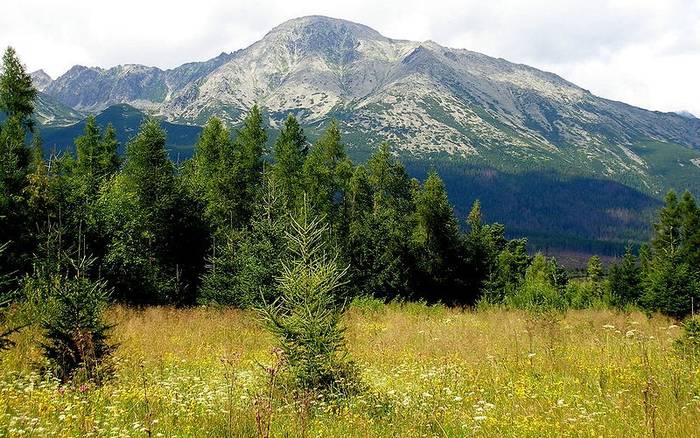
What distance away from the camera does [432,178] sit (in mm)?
43219

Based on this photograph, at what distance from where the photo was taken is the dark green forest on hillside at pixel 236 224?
76.3ft

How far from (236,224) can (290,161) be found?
7.62 meters

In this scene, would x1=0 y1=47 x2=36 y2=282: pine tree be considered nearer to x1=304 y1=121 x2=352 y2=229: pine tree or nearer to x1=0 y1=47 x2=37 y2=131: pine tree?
x1=0 y1=47 x2=37 y2=131: pine tree

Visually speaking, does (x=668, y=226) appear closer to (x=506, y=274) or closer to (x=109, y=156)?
(x=506, y=274)

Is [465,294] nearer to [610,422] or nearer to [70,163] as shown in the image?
[70,163]

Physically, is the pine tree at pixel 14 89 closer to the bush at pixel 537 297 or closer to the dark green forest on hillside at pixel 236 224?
the dark green forest on hillside at pixel 236 224

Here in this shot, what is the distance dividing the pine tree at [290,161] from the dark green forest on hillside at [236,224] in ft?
0.42

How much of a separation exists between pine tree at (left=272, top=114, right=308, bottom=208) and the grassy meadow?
26.7 metres

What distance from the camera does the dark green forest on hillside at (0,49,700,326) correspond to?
23.3 meters

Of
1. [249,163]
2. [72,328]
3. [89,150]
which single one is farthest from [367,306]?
[89,150]

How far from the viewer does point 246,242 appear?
22.8 meters

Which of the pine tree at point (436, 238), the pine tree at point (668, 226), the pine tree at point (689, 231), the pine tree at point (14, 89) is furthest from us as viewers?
the pine tree at point (668, 226)

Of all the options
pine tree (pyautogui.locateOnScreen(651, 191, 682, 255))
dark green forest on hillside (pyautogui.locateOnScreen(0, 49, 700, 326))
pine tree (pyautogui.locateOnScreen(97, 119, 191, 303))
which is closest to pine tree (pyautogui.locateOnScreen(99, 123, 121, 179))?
dark green forest on hillside (pyautogui.locateOnScreen(0, 49, 700, 326))

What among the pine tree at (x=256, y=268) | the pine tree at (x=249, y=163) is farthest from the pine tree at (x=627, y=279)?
the pine tree at (x=256, y=268)
